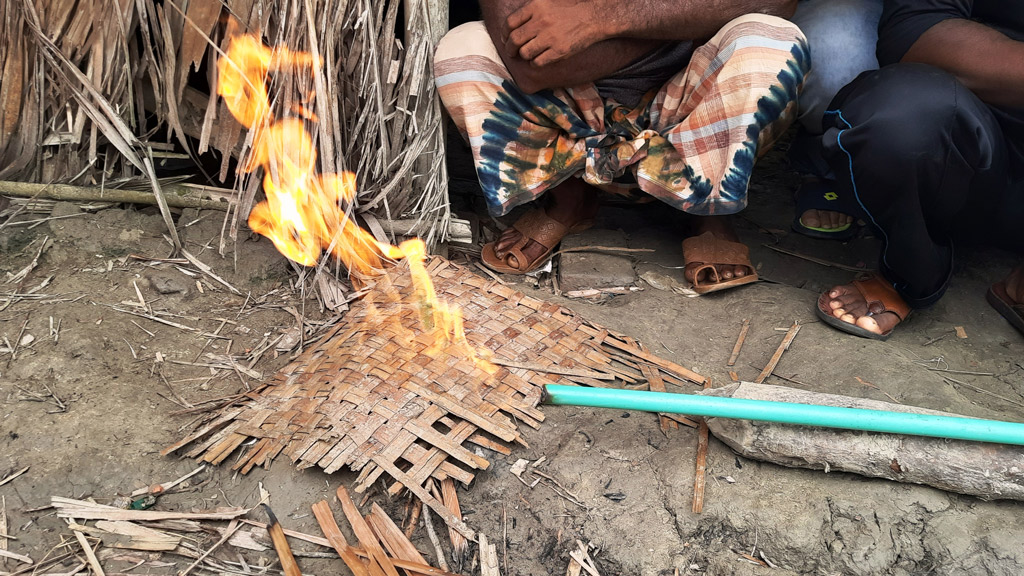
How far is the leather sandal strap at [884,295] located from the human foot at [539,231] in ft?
3.27

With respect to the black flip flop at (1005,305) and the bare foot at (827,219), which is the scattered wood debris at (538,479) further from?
the black flip flop at (1005,305)

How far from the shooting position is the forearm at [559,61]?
231cm

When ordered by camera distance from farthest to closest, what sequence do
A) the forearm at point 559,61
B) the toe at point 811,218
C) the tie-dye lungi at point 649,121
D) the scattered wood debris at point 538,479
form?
1. the toe at point 811,218
2. the forearm at point 559,61
3. the tie-dye lungi at point 649,121
4. the scattered wood debris at point 538,479

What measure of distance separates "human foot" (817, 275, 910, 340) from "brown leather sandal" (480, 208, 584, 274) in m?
0.93

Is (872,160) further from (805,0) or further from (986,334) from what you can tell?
(805,0)

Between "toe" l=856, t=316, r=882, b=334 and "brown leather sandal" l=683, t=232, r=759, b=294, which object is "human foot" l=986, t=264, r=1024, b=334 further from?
"brown leather sandal" l=683, t=232, r=759, b=294

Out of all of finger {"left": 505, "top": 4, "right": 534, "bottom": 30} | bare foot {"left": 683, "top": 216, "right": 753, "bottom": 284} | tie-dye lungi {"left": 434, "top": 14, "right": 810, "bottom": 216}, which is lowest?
bare foot {"left": 683, "top": 216, "right": 753, "bottom": 284}

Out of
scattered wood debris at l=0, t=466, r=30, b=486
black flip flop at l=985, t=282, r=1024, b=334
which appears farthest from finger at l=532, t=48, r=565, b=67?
scattered wood debris at l=0, t=466, r=30, b=486

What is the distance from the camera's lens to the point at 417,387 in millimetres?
1832

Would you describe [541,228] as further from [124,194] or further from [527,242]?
[124,194]

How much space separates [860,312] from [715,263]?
18.6 inches

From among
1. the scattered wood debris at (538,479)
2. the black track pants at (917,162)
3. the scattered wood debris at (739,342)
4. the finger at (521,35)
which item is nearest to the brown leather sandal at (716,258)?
the scattered wood debris at (739,342)

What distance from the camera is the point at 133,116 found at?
2.55 meters

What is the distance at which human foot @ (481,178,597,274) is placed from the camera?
2.62 m
